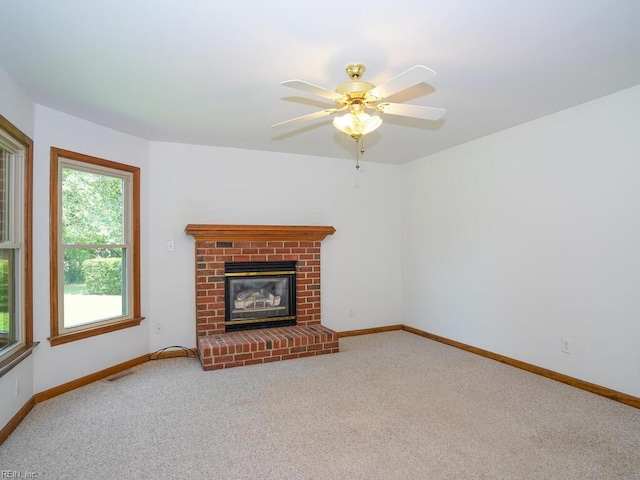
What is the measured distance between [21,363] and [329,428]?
2164 millimetres

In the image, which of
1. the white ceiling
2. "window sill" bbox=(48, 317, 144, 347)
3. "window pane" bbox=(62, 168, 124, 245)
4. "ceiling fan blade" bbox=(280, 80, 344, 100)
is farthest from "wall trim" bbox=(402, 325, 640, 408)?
"window pane" bbox=(62, 168, 124, 245)

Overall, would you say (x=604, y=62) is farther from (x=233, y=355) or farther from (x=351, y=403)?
(x=233, y=355)

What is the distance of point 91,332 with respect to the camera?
3312mm

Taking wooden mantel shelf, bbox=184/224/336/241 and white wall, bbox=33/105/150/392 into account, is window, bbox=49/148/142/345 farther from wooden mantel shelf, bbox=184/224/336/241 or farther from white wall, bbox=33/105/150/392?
wooden mantel shelf, bbox=184/224/336/241

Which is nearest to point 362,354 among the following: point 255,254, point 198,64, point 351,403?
point 351,403

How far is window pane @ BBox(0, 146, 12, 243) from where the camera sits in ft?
8.41

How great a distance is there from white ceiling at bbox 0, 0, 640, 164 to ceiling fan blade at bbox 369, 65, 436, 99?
29 cm

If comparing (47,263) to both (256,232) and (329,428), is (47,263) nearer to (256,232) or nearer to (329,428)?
(256,232)

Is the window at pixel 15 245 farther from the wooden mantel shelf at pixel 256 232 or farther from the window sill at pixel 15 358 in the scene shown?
the wooden mantel shelf at pixel 256 232

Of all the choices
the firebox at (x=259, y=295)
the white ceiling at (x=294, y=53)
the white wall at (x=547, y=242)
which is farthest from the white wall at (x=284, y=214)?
the white ceiling at (x=294, y=53)

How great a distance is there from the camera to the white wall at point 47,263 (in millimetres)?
2922

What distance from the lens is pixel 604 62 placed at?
234 cm

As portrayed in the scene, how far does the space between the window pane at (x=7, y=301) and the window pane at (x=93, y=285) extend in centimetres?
52

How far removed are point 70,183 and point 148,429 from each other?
7.08ft
